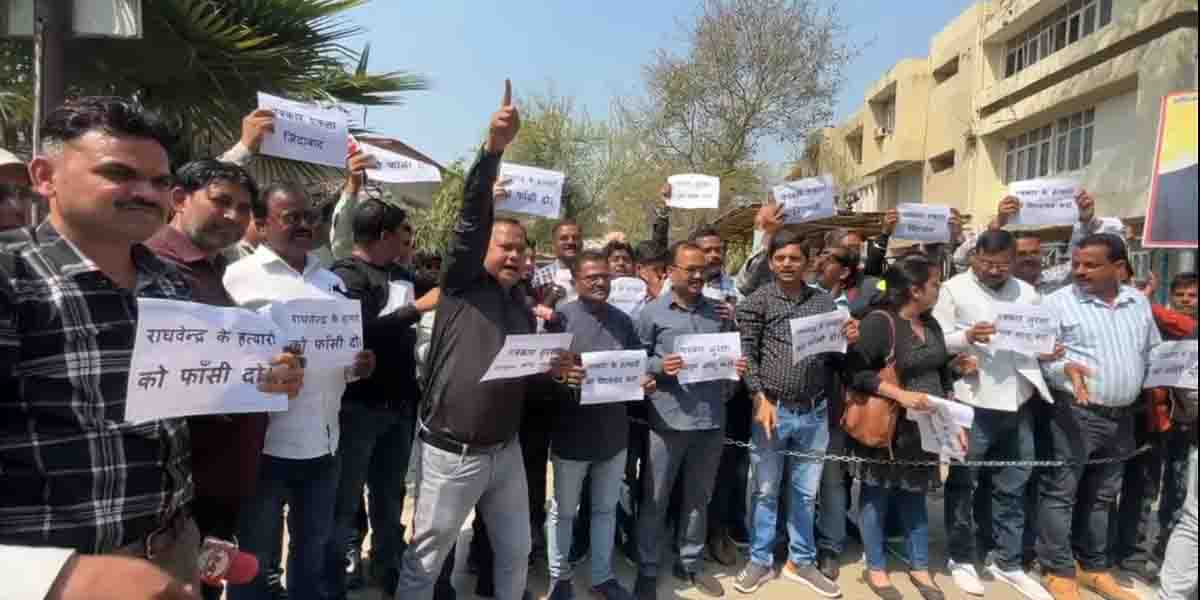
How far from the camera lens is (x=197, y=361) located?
168 cm

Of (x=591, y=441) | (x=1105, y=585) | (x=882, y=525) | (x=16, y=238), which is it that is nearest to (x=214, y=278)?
(x=16, y=238)

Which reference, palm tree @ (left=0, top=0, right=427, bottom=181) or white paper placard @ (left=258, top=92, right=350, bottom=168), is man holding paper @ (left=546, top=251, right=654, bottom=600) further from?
palm tree @ (left=0, top=0, right=427, bottom=181)

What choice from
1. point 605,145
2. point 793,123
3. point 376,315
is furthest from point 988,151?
point 376,315

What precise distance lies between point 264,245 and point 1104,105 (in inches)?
844

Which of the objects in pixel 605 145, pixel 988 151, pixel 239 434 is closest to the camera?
pixel 239 434

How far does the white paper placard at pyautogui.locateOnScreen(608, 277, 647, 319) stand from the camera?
4789 mm

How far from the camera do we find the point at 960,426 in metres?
3.76

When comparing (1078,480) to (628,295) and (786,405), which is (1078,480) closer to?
(786,405)

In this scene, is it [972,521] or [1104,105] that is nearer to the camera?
[972,521]

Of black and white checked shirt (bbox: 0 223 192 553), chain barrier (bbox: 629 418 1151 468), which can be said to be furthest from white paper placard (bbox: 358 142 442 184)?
black and white checked shirt (bbox: 0 223 192 553)

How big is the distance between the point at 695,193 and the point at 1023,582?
3.41 metres

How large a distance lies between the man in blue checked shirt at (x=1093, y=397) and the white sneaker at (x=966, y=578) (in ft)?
1.40

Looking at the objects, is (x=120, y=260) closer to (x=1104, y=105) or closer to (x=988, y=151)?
(x=1104, y=105)

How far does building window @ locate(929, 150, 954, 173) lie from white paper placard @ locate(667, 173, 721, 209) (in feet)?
81.1
